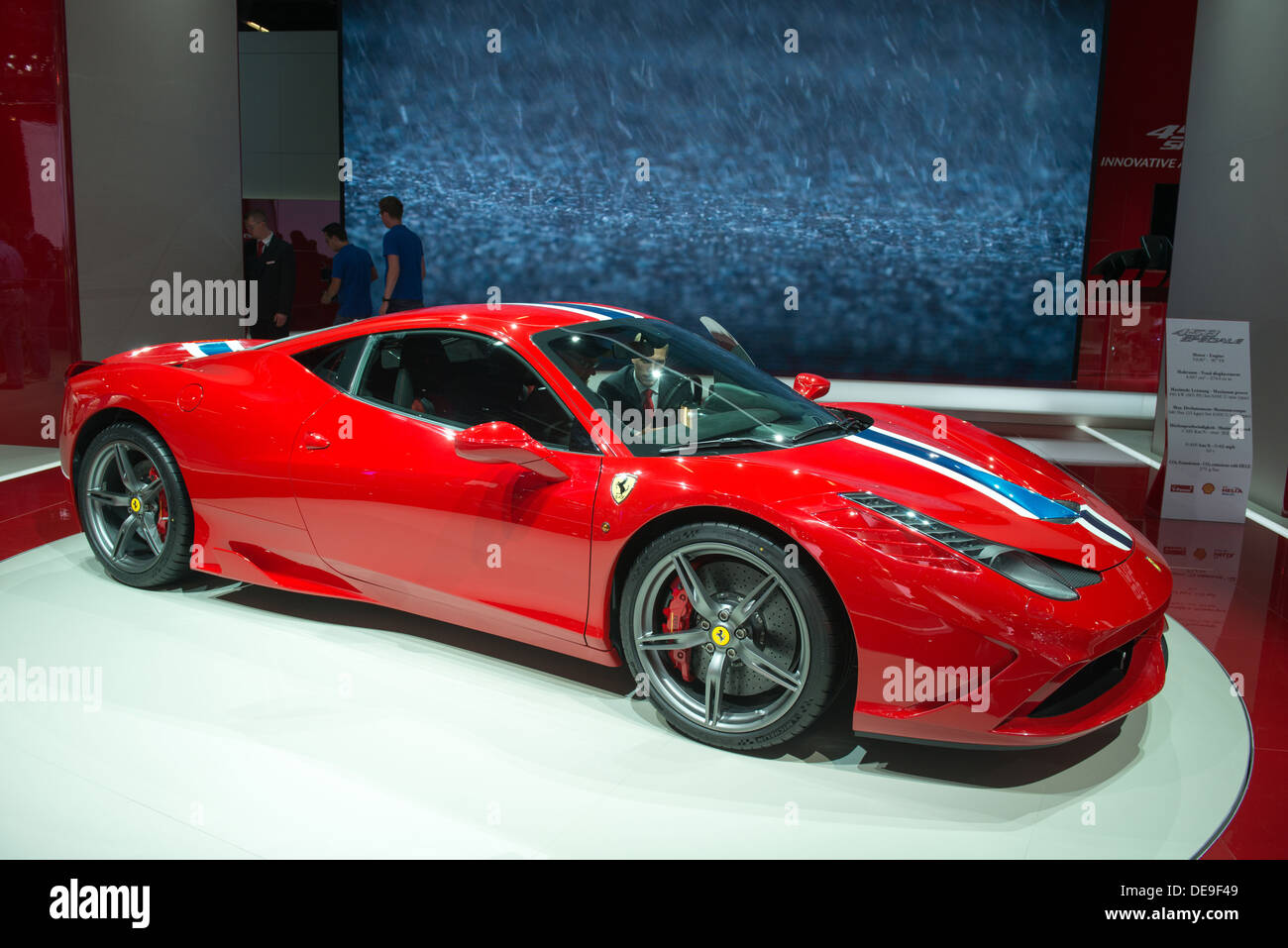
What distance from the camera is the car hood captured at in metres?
2.69

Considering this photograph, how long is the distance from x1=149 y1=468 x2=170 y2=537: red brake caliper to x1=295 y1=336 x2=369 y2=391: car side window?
2.77 feet

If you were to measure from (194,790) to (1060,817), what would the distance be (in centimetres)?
222

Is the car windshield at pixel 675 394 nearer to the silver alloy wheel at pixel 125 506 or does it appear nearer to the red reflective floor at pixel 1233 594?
the red reflective floor at pixel 1233 594

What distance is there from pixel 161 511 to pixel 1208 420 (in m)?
5.45

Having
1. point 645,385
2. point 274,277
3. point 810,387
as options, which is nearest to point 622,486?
point 645,385

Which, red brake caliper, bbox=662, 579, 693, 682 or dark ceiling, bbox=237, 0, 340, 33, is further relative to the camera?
dark ceiling, bbox=237, 0, 340, 33

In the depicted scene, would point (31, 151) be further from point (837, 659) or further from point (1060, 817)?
point (1060, 817)

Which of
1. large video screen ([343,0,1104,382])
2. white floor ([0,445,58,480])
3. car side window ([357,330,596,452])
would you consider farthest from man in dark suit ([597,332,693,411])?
large video screen ([343,0,1104,382])

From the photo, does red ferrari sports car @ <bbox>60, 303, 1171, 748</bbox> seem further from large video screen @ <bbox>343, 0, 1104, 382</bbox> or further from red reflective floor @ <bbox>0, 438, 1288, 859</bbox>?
large video screen @ <bbox>343, 0, 1104, 382</bbox>

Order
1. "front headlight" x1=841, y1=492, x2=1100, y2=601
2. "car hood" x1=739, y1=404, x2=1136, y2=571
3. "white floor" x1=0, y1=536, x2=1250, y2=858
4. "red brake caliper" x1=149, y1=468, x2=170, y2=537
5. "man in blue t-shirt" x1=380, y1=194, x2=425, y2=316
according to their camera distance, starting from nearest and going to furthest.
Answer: "white floor" x1=0, y1=536, x2=1250, y2=858 → "front headlight" x1=841, y1=492, x2=1100, y2=601 → "car hood" x1=739, y1=404, x2=1136, y2=571 → "red brake caliper" x1=149, y1=468, x2=170, y2=537 → "man in blue t-shirt" x1=380, y1=194, x2=425, y2=316

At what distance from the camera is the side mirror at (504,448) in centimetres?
288

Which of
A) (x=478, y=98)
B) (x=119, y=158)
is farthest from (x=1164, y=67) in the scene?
(x=119, y=158)

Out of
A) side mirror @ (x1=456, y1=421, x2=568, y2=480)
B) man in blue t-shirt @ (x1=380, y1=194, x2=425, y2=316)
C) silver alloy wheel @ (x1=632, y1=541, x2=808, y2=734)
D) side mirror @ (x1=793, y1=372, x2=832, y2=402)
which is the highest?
man in blue t-shirt @ (x1=380, y1=194, x2=425, y2=316)

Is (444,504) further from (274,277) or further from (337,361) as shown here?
(274,277)
